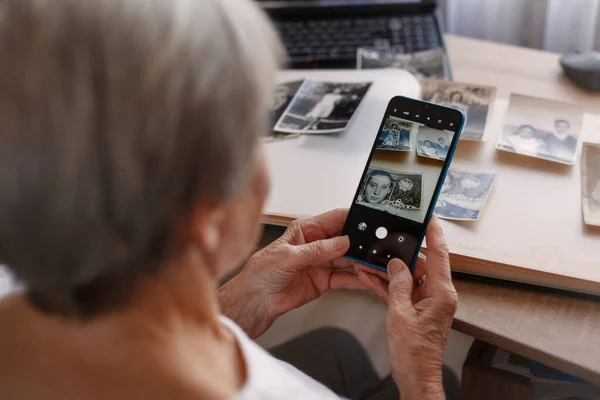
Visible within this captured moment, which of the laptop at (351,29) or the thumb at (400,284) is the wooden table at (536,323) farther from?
the laptop at (351,29)

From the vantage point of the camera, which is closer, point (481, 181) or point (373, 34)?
point (481, 181)

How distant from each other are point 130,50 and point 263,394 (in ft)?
0.89

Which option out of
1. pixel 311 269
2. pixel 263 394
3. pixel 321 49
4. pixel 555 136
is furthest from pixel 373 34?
pixel 263 394

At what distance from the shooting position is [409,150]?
0.74 meters

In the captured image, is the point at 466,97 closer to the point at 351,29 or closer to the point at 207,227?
the point at 351,29

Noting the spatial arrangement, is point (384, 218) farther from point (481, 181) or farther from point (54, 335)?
point (54, 335)

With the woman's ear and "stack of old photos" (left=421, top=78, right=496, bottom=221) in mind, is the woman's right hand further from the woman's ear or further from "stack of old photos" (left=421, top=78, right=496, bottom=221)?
the woman's ear

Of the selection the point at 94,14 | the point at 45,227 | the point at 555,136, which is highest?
the point at 94,14

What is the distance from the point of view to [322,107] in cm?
97

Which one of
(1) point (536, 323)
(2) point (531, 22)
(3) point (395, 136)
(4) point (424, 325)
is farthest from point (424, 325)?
(2) point (531, 22)

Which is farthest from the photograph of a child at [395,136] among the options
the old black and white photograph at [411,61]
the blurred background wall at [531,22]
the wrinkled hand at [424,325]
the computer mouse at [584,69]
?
the blurred background wall at [531,22]

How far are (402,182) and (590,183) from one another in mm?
232

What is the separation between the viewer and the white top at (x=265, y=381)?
0.49 metres

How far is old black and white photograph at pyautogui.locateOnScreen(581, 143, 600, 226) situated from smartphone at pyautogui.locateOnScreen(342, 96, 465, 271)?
17 centimetres
